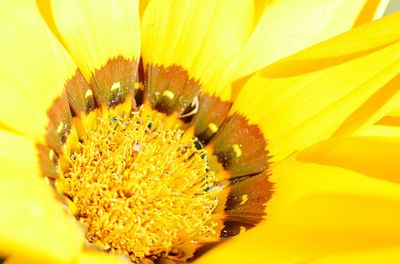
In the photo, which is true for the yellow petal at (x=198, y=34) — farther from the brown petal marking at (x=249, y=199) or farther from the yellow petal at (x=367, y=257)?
the yellow petal at (x=367, y=257)

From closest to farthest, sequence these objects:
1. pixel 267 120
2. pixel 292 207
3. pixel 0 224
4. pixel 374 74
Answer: pixel 0 224
pixel 292 207
pixel 374 74
pixel 267 120

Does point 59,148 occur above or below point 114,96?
below

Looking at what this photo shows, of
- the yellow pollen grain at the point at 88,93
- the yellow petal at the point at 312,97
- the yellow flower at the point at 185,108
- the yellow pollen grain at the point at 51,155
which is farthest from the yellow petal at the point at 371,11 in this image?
the yellow pollen grain at the point at 51,155

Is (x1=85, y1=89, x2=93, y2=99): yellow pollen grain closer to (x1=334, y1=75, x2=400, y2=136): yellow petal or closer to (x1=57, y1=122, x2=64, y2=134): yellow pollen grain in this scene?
(x1=57, y1=122, x2=64, y2=134): yellow pollen grain

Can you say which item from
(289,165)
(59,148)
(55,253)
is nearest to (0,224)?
(55,253)

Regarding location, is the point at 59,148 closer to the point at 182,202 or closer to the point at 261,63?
the point at 182,202

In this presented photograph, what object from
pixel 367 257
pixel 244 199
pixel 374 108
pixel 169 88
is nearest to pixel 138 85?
pixel 169 88
